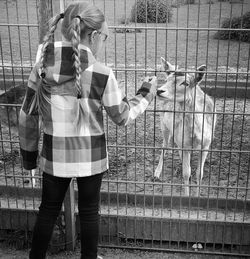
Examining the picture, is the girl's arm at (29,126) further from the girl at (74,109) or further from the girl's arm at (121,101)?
the girl's arm at (121,101)

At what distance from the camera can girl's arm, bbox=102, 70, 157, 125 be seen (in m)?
2.77

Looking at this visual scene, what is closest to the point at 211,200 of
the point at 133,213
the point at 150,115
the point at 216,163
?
the point at 133,213

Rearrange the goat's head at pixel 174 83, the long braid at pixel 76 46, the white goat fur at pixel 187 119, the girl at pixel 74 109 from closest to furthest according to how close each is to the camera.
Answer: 1. the long braid at pixel 76 46
2. the girl at pixel 74 109
3. the goat's head at pixel 174 83
4. the white goat fur at pixel 187 119

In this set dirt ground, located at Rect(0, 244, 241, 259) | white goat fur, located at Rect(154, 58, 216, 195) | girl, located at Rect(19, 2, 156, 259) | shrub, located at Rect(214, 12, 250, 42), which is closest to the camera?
girl, located at Rect(19, 2, 156, 259)

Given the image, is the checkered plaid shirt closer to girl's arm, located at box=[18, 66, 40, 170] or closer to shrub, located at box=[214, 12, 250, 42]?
girl's arm, located at box=[18, 66, 40, 170]

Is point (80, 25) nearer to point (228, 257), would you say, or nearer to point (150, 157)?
point (228, 257)

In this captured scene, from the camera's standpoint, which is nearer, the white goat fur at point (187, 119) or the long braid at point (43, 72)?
the long braid at point (43, 72)

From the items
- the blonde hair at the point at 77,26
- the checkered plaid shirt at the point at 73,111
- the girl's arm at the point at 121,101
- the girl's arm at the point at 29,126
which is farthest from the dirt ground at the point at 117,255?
the blonde hair at the point at 77,26

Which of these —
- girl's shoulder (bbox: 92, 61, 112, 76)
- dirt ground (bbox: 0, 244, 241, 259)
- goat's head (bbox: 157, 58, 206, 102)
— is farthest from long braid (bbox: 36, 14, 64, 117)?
dirt ground (bbox: 0, 244, 241, 259)

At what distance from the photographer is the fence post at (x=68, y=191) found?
3.40 m

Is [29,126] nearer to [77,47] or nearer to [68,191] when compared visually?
[77,47]

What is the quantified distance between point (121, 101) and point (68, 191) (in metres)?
1.40

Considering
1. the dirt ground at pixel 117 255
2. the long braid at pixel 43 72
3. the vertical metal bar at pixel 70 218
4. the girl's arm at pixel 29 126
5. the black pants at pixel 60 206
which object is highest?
the long braid at pixel 43 72

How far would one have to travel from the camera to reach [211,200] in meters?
4.26
